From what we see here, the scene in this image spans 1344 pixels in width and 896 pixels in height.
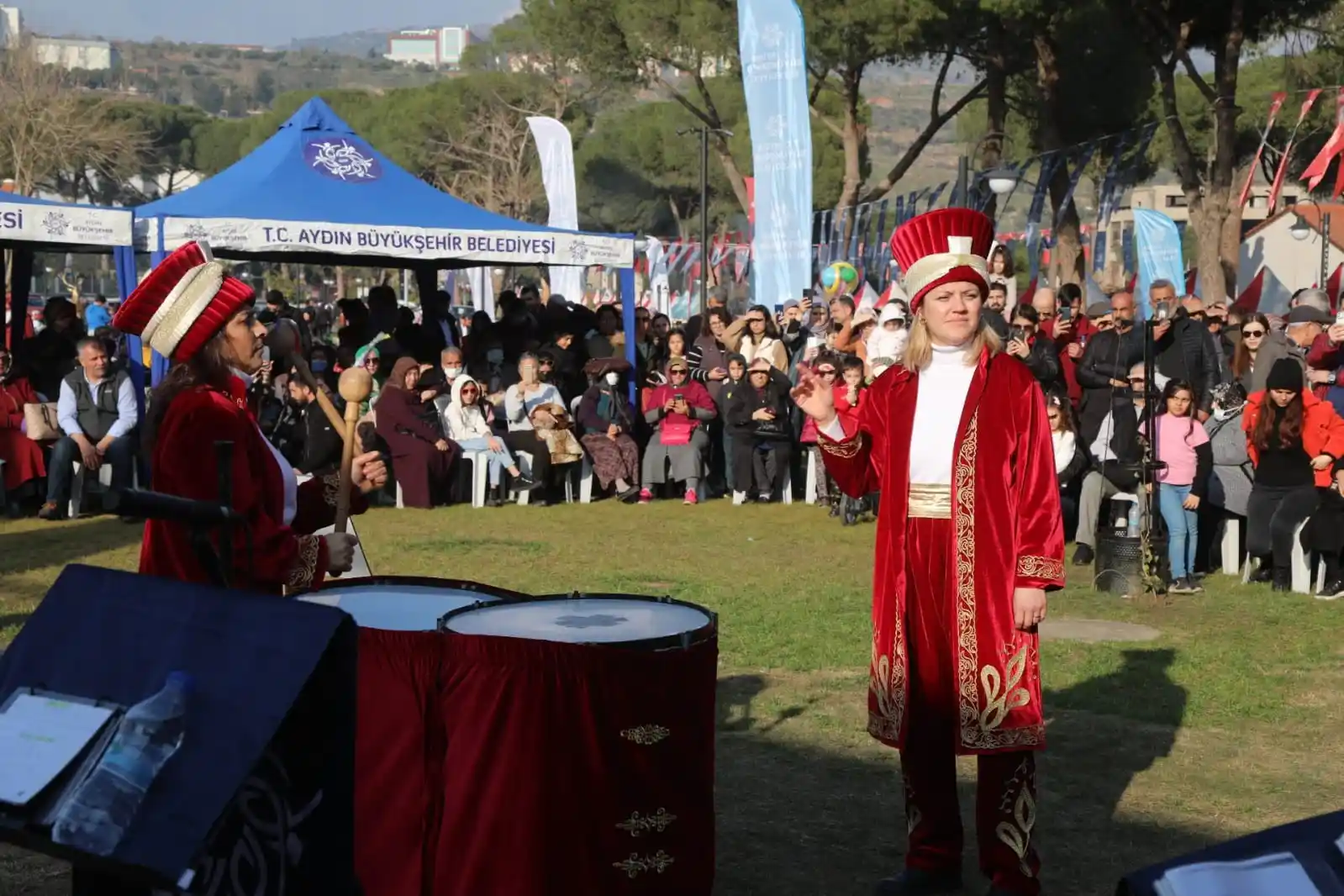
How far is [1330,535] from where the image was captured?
10812 mm

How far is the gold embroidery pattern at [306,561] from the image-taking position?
424 cm

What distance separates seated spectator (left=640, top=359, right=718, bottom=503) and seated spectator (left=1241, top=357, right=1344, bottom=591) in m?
5.84

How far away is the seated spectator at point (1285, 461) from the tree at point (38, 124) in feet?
136

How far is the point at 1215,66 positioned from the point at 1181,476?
16713 millimetres

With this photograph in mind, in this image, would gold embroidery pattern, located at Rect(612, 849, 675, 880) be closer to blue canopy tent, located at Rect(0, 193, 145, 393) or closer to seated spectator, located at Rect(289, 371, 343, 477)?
seated spectator, located at Rect(289, 371, 343, 477)

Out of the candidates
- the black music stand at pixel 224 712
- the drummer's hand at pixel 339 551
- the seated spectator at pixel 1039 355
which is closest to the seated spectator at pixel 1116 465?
the seated spectator at pixel 1039 355

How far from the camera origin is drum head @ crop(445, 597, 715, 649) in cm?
439

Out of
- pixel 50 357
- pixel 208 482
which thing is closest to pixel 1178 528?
pixel 208 482

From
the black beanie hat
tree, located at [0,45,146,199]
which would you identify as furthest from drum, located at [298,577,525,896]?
tree, located at [0,45,146,199]

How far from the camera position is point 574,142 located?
2808 inches

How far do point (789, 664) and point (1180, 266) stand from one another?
62.4ft

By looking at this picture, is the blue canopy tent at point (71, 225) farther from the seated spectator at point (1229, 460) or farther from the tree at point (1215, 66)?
the tree at point (1215, 66)

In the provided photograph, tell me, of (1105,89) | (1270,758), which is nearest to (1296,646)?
(1270,758)

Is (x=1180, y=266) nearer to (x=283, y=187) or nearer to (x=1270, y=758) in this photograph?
(x=283, y=187)
